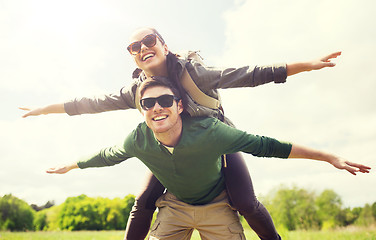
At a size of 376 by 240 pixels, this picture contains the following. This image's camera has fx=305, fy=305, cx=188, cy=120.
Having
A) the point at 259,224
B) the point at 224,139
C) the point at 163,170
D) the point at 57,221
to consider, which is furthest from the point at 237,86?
the point at 57,221

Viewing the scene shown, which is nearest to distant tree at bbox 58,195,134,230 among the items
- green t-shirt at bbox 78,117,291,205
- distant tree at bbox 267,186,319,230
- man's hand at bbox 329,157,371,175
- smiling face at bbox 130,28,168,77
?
distant tree at bbox 267,186,319,230

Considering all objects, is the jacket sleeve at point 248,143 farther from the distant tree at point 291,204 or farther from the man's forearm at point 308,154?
the distant tree at point 291,204

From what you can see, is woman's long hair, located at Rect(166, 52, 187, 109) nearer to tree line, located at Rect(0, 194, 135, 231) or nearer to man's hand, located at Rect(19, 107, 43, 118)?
man's hand, located at Rect(19, 107, 43, 118)

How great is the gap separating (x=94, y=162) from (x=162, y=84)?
131cm

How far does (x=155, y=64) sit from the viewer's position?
3.39 meters

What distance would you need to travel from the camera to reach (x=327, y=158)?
312 centimetres

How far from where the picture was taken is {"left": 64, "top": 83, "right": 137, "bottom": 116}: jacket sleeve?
367 cm

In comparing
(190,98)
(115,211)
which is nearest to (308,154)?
(190,98)

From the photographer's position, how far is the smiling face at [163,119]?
3045 millimetres

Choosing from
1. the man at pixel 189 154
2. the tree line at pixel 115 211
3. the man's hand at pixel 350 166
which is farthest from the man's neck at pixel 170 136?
the tree line at pixel 115 211

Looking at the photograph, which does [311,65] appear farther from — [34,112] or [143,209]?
[34,112]

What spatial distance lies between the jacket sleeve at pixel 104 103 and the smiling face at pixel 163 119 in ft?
1.69

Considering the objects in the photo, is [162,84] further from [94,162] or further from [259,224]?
[259,224]

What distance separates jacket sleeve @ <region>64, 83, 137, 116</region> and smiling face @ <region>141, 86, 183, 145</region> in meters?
0.51
